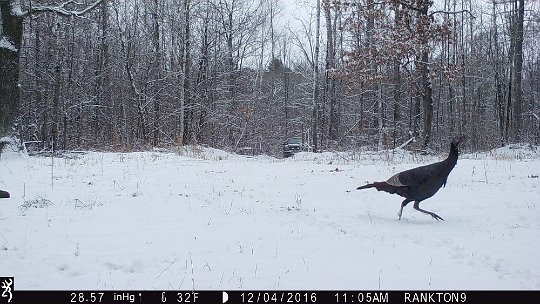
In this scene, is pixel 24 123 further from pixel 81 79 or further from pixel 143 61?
pixel 143 61

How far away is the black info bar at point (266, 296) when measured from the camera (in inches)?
127

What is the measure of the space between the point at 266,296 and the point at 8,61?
10.8m

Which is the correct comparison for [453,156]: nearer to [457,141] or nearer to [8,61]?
→ [457,141]

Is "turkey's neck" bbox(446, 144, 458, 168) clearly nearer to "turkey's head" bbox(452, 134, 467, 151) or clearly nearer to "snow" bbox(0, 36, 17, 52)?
"turkey's head" bbox(452, 134, 467, 151)

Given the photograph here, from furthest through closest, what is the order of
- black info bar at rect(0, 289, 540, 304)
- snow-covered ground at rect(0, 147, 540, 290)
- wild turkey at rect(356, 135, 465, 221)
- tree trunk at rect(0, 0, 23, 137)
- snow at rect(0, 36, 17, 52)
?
tree trunk at rect(0, 0, 23, 137), snow at rect(0, 36, 17, 52), wild turkey at rect(356, 135, 465, 221), snow-covered ground at rect(0, 147, 540, 290), black info bar at rect(0, 289, 540, 304)

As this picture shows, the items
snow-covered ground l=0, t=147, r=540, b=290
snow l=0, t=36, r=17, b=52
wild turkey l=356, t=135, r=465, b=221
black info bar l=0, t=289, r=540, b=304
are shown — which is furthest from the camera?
snow l=0, t=36, r=17, b=52

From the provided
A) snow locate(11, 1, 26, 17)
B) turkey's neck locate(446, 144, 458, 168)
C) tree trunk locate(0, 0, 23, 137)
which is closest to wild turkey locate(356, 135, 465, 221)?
turkey's neck locate(446, 144, 458, 168)

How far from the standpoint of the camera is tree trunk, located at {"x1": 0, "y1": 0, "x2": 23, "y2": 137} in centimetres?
1124

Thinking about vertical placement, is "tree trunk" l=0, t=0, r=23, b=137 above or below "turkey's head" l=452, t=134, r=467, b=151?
above

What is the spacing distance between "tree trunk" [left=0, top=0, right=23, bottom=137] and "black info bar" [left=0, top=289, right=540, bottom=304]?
9.68 metres

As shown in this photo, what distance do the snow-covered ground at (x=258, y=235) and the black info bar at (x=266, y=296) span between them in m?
0.13

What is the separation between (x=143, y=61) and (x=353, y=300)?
28.6 metres

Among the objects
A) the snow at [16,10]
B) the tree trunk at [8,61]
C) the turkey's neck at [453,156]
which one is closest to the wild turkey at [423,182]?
the turkey's neck at [453,156]

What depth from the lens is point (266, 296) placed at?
11.0ft
